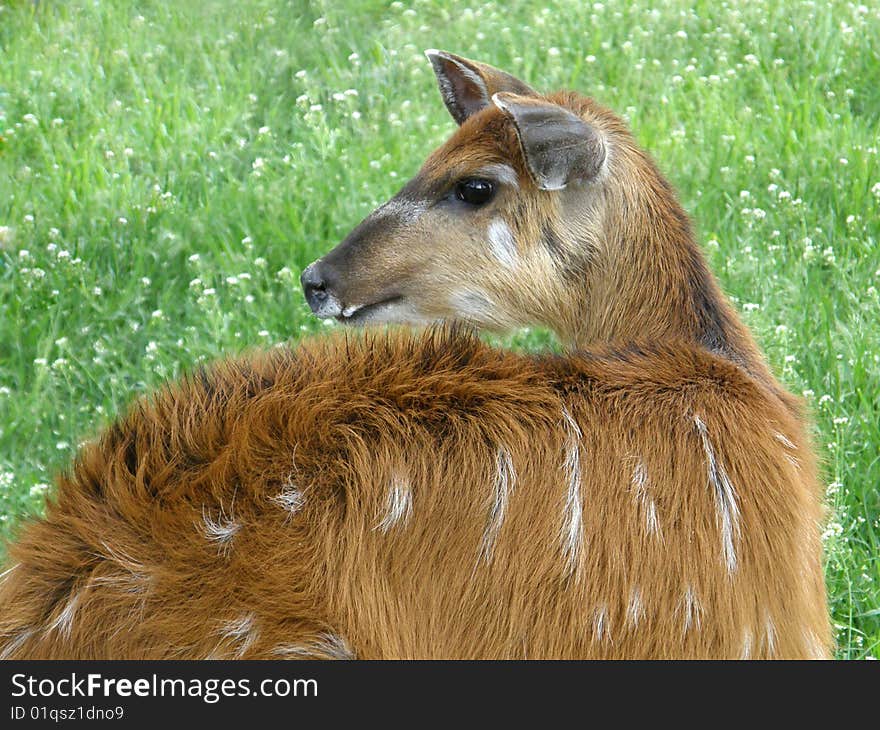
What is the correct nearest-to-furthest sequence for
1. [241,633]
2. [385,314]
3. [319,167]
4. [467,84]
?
[241,633] → [385,314] → [467,84] → [319,167]

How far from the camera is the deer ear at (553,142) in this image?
4.29 m

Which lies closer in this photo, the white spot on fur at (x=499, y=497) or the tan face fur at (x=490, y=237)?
the white spot on fur at (x=499, y=497)

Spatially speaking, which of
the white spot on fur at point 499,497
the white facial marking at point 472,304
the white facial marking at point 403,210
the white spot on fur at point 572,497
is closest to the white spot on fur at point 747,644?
the white spot on fur at point 572,497

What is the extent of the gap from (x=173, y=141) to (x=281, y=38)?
1.60m

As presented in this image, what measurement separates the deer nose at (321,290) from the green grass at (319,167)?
980 millimetres

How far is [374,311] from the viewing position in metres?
4.66

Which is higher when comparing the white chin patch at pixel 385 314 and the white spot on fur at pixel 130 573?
the white chin patch at pixel 385 314

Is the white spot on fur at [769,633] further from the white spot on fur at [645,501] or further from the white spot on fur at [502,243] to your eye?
the white spot on fur at [502,243]

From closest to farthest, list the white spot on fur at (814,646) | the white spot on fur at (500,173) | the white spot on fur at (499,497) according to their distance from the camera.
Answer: the white spot on fur at (499,497) → the white spot on fur at (814,646) → the white spot on fur at (500,173)

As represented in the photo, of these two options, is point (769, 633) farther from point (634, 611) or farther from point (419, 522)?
point (419, 522)

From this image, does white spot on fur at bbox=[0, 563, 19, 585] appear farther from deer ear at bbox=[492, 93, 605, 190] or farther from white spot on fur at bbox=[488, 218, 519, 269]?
deer ear at bbox=[492, 93, 605, 190]

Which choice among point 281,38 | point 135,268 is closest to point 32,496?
point 135,268

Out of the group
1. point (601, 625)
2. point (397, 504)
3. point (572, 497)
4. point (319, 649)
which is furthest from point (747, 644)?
point (319, 649)

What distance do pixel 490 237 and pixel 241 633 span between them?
167cm
